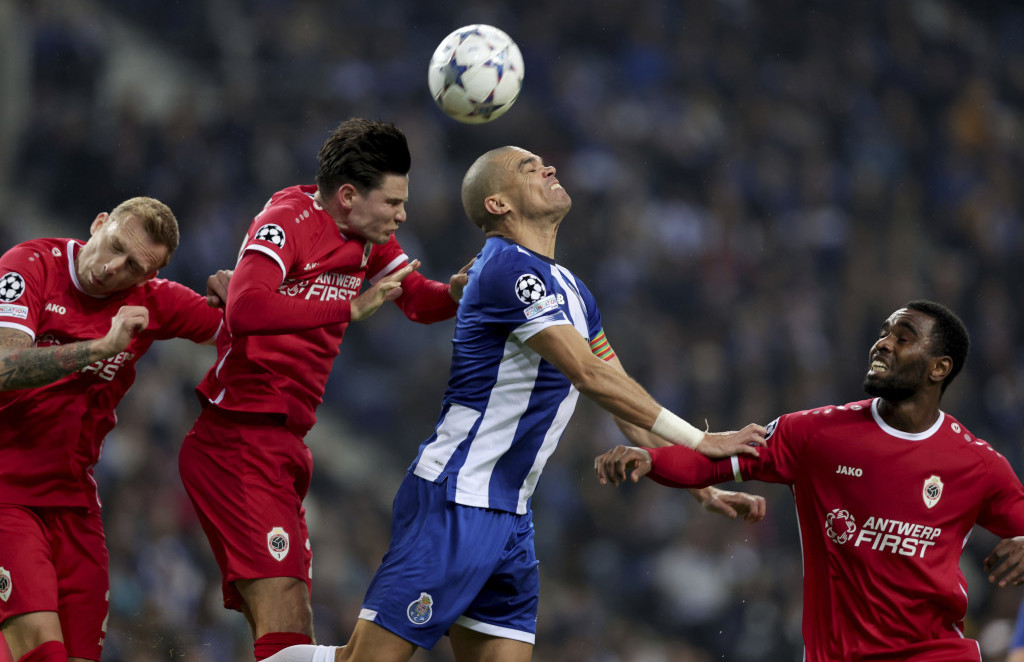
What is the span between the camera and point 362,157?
400 centimetres

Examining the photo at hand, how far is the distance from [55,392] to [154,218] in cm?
78

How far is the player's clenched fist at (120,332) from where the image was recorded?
3.54 m

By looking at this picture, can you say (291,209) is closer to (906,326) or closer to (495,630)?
(495,630)

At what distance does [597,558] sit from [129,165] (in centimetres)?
482

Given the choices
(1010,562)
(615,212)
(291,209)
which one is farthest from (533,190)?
(615,212)

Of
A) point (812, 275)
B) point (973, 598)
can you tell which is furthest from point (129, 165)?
point (973, 598)

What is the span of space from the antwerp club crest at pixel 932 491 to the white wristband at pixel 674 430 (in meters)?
0.91

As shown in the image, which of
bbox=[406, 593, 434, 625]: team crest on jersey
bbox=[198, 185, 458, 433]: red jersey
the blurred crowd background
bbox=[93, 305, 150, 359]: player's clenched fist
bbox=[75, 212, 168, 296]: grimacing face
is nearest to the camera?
bbox=[406, 593, 434, 625]: team crest on jersey

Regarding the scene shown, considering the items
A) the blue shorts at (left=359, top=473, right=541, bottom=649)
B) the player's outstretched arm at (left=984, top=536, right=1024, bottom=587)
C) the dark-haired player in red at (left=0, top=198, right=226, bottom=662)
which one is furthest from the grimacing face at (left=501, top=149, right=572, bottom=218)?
the player's outstretched arm at (left=984, top=536, right=1024, bottom=587)

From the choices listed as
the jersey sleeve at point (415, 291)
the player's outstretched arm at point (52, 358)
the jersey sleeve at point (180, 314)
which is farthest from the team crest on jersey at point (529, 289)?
the jersey sleeve at point (180, 314)

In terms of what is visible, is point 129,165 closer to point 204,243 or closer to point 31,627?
A: point 204,243

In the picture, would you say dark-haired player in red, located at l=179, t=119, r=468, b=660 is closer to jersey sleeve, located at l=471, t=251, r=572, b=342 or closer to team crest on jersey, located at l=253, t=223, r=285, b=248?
team crest on jersey, located at l=253, t=223, r=285, b=248

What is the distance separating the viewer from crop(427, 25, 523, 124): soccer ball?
179 inches

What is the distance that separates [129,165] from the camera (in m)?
8.27
